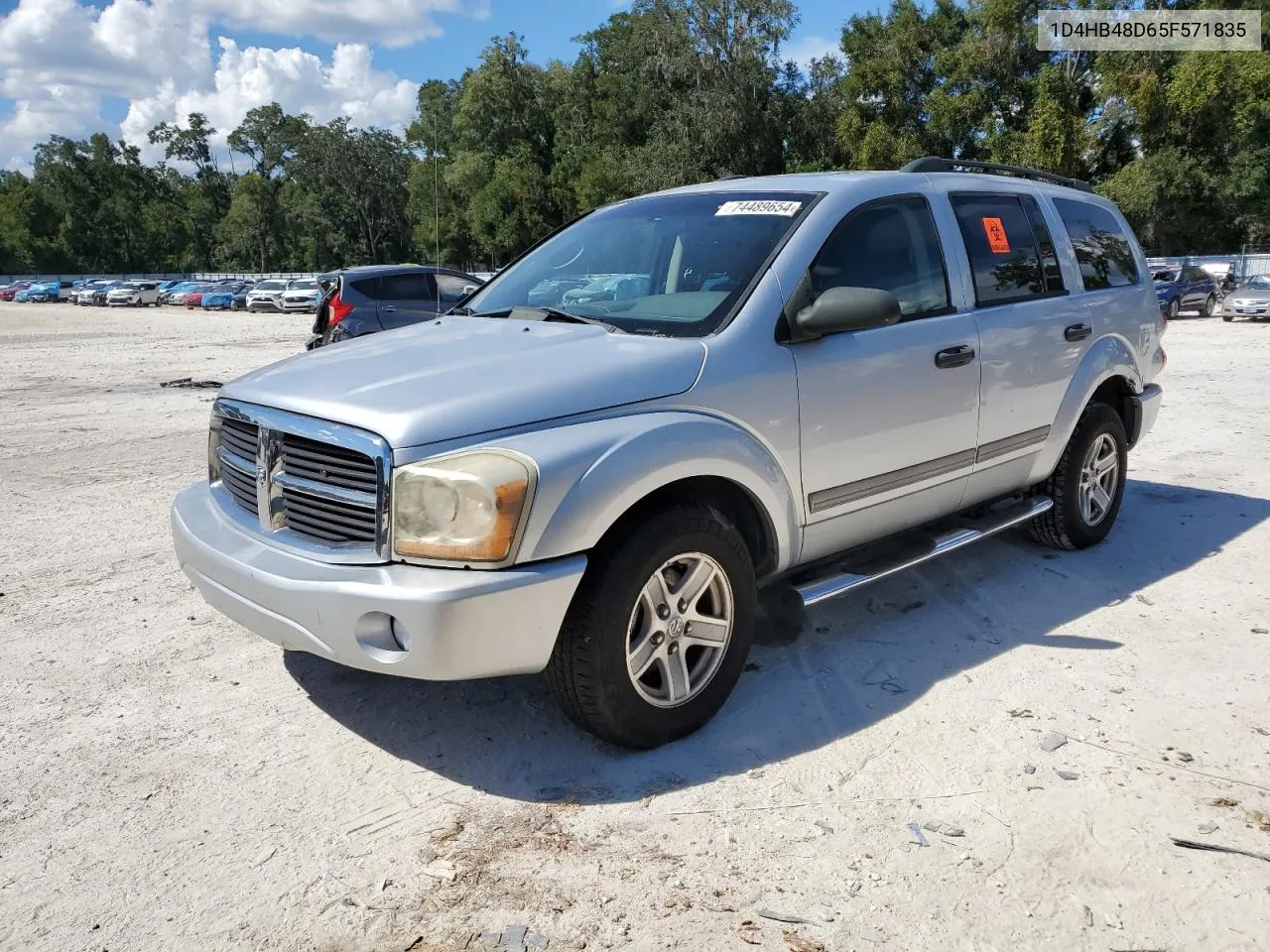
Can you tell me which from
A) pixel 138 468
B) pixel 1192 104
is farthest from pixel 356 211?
pixel 138 468

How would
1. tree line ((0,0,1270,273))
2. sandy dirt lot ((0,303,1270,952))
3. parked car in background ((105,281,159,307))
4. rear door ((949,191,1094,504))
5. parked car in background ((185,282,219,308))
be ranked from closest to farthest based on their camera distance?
sandy dirt lot ((0,303,1270,952)) → rear door ((949,191,1094,504)) → tree line ((0,0,1270,273)) → parked car in background ((185,282,219,308)) → parked car in background ((105,281,159,307))

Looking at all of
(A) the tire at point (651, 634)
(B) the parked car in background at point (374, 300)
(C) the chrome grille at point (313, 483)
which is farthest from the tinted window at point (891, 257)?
(B) the parked car in background at point (374, 300)

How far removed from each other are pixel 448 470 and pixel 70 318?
44.5m

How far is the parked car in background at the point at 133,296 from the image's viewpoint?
178ft

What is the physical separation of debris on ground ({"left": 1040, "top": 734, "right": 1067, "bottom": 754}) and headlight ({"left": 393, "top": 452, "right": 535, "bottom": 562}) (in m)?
1.92

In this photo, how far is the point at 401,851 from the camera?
2770 millimetres

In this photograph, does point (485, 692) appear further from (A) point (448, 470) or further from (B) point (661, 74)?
(B) point (661, 74)

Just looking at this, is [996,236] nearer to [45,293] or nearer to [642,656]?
[642,656]

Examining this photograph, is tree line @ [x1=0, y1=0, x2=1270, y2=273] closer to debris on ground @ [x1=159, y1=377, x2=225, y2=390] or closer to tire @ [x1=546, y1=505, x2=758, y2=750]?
debris on ground @ [x1=159, y1=377, x2=225, y2=390]

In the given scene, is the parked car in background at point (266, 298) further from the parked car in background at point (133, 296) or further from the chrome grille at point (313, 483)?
the chrome grille at point (313, 483)

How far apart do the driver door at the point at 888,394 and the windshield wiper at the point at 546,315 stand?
676mm

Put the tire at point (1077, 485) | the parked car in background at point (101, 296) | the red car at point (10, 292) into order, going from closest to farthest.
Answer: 1. the tire at point (1077, 485)
2. the parked car in background at point (101, 296)
3. the red car at point (10, 292)

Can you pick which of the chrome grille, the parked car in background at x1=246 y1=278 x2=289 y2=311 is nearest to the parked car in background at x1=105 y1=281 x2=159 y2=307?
the parked car in background at x1=246 y1=278 x2=289 y2=311

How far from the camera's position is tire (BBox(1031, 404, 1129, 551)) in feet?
16.7
